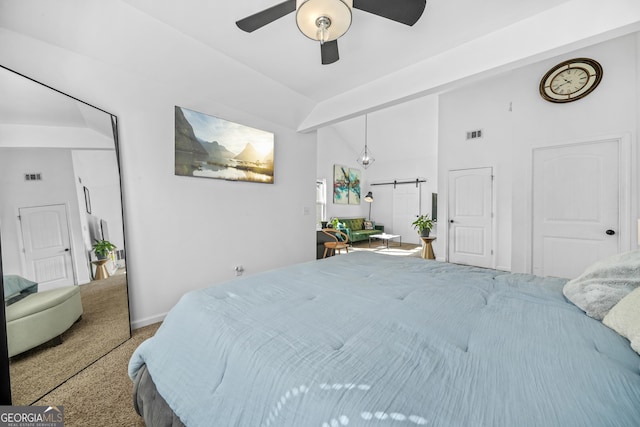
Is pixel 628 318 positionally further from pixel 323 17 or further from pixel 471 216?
pixel 471 216

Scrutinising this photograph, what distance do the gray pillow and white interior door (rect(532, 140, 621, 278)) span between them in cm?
279

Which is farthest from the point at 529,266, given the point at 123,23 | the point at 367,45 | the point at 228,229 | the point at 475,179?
the point at 123,23

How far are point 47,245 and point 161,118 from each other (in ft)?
4.65

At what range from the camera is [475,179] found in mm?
4266

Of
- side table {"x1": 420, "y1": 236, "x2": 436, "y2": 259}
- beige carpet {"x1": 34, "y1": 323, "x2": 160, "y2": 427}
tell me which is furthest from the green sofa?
beige carpet {"x1": 34, "y1": 323, "x2": 160, "y2": 427}

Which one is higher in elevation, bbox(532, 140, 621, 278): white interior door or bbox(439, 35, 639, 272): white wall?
bbox(439, 35, 639, 272): white wall

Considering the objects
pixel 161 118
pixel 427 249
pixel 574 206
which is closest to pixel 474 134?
pixel 574 206

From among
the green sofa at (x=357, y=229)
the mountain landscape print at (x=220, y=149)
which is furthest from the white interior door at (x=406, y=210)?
the mountain landscape print at (x=220, y=149)

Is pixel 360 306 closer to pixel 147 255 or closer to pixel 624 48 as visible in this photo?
pixel 147 255

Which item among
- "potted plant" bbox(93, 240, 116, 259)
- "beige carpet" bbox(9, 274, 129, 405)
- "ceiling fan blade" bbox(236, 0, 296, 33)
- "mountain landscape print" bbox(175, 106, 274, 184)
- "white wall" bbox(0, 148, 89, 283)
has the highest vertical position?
"ceiling fan blade" bbox(236, 0, 296, 33)

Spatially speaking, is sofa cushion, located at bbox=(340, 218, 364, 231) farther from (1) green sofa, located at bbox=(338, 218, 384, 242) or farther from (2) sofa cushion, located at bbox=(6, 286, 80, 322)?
(2) sofa cushion, located at bbox=(6, 286, 80, 322)

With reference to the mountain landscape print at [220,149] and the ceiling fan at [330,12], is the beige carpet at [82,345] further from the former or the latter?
the ceiling fan at [330,12]

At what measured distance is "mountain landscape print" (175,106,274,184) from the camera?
2.47 m

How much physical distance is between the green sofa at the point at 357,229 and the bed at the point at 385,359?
5703 mm
